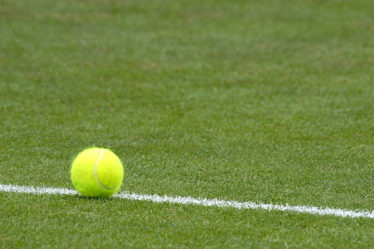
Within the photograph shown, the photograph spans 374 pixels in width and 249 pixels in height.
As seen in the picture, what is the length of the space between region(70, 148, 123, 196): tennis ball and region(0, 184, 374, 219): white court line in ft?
0.74

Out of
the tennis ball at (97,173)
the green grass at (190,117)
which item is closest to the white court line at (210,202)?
the green grass at (190,117)

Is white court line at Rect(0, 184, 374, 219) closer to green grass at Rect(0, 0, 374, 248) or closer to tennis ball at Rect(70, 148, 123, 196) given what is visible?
green grass at Rect(0, 0, 374, 248)

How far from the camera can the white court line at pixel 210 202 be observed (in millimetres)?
5055

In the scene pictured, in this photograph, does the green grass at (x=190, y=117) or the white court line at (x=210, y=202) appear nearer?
the green grass at (x=190, y=117)

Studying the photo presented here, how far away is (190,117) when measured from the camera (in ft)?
26.3

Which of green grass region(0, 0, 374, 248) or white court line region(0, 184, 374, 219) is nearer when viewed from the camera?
green grass region(0, 0, 374, 248)

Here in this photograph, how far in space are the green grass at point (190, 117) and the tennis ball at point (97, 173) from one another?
4.8 inches

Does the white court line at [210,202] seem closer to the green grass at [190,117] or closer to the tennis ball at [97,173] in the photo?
the green grass at [190,117]

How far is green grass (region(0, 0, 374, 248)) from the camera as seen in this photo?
4.78 meters

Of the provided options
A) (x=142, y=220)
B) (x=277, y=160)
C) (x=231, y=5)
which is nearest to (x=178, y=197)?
(x=142, y=220)

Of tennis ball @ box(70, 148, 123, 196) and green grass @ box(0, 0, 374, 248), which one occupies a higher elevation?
tennis ball @ box(70, 148, 123, 196)

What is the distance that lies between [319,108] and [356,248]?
418 centimetres

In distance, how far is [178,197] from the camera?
538 centimetres

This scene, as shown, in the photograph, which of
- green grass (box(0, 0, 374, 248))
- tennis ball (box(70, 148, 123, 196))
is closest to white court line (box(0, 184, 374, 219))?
green grass (box(0, 0, 374, 248))
